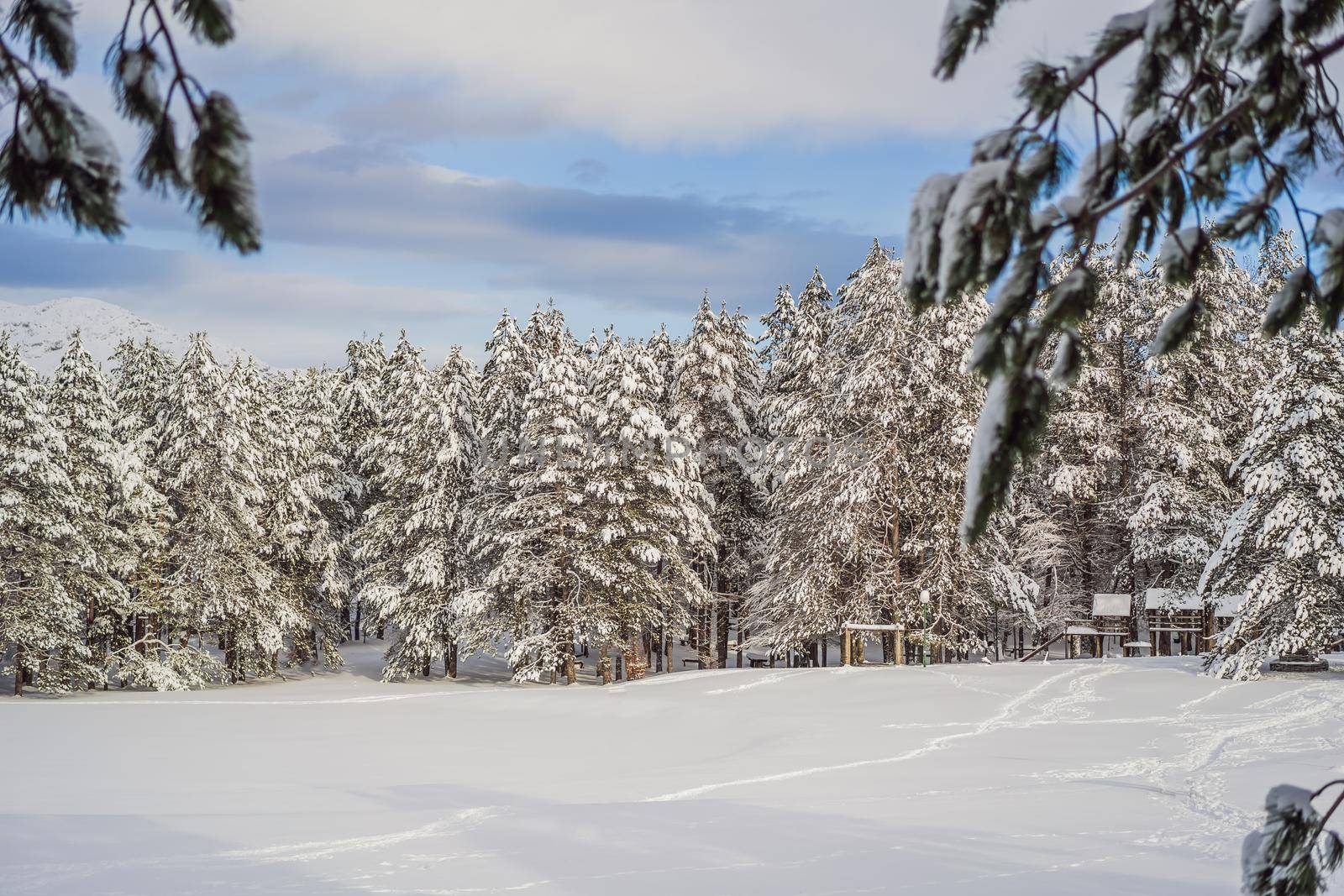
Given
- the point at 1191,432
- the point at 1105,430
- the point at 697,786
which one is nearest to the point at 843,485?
the point at 1105,430

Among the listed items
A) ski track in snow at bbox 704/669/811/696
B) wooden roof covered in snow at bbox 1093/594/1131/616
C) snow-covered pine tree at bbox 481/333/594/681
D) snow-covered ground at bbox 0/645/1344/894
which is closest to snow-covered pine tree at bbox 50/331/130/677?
snow-covered ground at bbox 0/645/1344/894

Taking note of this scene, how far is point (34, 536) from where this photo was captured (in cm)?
2764

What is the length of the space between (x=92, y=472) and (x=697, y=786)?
23654 millimetres

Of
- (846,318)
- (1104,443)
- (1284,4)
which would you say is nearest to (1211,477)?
(1104,443)

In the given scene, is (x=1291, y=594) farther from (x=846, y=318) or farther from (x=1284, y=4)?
(x=1284, y=4)

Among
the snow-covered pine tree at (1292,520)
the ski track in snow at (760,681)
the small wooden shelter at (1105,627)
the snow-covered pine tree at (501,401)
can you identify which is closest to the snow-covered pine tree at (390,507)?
the snow-covered pine tree at (501,401)

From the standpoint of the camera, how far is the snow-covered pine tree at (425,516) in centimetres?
3275

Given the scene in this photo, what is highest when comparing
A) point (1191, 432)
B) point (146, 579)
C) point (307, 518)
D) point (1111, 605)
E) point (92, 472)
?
point (1191, 432)

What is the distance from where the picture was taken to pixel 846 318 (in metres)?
31.5

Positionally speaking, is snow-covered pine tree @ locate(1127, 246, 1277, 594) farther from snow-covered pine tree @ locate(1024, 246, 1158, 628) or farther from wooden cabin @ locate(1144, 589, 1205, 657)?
wooden cabin @ locate(1144, 589, 1205, 657)

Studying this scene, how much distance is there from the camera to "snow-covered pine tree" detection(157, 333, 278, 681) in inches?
1214

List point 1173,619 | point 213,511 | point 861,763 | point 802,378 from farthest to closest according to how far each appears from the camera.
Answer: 1. point 1173,619
2. point 802,378
3. point 213,511
4. point 861,763

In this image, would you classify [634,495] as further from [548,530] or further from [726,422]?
[726,422]

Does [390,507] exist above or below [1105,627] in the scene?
above
